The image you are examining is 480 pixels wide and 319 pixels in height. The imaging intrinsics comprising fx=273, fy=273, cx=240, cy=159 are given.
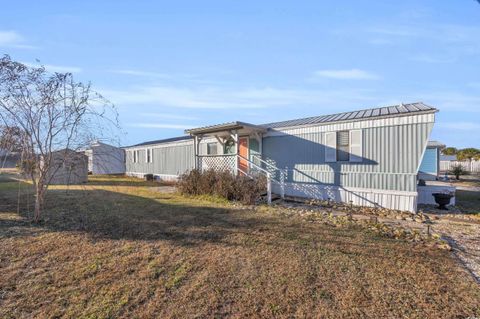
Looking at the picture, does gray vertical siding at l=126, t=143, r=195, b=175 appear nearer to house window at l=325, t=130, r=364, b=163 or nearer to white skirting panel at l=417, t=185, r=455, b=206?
house window at l=325, t=130, r=364, b=163

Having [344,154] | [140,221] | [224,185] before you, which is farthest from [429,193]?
[140,221]

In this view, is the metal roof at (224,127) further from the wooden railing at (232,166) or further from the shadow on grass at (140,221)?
the shadow on grass at (140,221)

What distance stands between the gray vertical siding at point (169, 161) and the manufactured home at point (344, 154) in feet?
12.7

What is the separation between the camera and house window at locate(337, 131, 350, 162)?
954 cm

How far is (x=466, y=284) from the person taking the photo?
11.0ft

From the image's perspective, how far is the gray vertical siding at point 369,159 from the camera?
8.14 m

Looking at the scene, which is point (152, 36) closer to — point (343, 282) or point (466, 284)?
point (343, 282)

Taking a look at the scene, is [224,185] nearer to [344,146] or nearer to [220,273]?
[344,146]

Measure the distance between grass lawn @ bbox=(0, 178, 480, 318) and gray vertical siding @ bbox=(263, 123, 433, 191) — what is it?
3804 mm

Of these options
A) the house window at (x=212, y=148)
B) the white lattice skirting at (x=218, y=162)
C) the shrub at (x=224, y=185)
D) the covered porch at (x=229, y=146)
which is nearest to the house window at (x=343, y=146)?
the shrub at (x=224, y=185)

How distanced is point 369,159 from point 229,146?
252 inches

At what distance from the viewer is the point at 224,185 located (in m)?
9.23

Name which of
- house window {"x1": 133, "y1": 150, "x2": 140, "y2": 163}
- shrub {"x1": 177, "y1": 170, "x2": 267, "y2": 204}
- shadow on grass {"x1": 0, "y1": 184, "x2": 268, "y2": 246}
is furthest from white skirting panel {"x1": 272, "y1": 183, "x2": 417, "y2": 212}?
house window {"x1": 133, "y1": 150, "x2": 140, "y2": 163}

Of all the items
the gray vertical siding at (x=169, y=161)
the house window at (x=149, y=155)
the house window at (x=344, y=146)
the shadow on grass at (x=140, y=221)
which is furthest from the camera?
the house window at (x=149, y=155)
